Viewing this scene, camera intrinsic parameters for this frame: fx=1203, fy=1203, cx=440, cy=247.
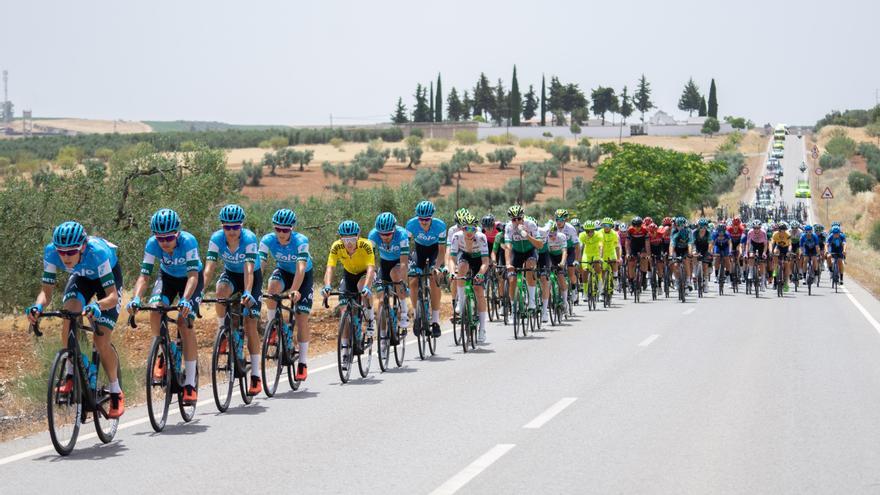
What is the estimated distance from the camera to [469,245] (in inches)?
677

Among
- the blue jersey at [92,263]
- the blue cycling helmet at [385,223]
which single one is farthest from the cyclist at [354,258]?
the blue jersey at [92,263]

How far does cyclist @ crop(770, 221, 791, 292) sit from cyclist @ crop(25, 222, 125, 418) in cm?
2313

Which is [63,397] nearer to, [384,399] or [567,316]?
[384,399]

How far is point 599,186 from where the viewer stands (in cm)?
6069

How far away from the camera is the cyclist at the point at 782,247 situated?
99.3ft

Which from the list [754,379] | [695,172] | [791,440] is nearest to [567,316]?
[754,379]

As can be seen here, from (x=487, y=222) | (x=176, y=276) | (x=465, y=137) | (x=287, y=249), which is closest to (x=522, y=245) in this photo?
(x=487, y=222)

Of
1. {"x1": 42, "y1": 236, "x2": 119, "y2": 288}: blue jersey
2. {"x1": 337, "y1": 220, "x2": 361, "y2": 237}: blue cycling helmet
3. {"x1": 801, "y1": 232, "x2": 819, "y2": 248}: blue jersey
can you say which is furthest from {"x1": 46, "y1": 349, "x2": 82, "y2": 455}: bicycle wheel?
{"x1": 801, "y1": 232, "x2": 819, "y2": 248}: blue jersey

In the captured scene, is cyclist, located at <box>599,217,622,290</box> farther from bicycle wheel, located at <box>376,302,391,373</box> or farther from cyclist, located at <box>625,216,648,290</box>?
bicycle wheel, located at <box>376,302,391,373</box>

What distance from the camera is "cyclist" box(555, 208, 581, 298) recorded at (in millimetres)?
22828

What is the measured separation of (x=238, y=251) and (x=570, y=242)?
1329 cm

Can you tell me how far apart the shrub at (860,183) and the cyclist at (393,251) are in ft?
309

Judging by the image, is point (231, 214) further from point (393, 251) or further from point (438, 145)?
point (438, 145)

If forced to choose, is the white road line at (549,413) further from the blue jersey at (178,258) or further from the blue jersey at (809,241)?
the blue jersey at (809,241)
